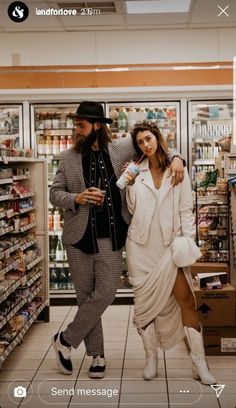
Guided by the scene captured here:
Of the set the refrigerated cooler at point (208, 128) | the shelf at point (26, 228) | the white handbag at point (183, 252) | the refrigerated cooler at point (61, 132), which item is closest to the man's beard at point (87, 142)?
the white handbag at point (183, 252)

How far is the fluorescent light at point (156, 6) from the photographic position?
2.90 meters

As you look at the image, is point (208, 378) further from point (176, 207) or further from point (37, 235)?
point (37, 235)

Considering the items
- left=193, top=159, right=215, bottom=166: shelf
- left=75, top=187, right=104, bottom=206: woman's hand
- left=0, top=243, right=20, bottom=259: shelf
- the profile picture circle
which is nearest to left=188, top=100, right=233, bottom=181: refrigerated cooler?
left=193, top=159, right=215, bottom=166: shelf

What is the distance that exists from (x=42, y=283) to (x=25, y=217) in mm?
546

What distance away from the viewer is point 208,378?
10.5 feet

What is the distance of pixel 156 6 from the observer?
2.93 m

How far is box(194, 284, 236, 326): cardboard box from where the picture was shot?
3797 mm

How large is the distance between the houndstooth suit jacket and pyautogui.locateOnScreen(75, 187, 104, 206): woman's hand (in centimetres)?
9

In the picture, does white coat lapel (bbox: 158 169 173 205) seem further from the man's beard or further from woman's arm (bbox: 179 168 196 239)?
the man's beard

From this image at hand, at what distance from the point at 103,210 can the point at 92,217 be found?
65 millimetres

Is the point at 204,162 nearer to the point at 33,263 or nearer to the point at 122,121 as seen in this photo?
the point at 122,121

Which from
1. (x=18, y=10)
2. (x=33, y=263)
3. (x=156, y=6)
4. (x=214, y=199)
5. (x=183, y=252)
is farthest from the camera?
(x=33, y=263)

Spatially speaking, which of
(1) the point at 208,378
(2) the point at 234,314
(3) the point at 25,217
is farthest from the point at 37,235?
(1) the point at 208,378

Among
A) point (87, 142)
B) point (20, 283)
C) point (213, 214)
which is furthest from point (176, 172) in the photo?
point (20, 283)
